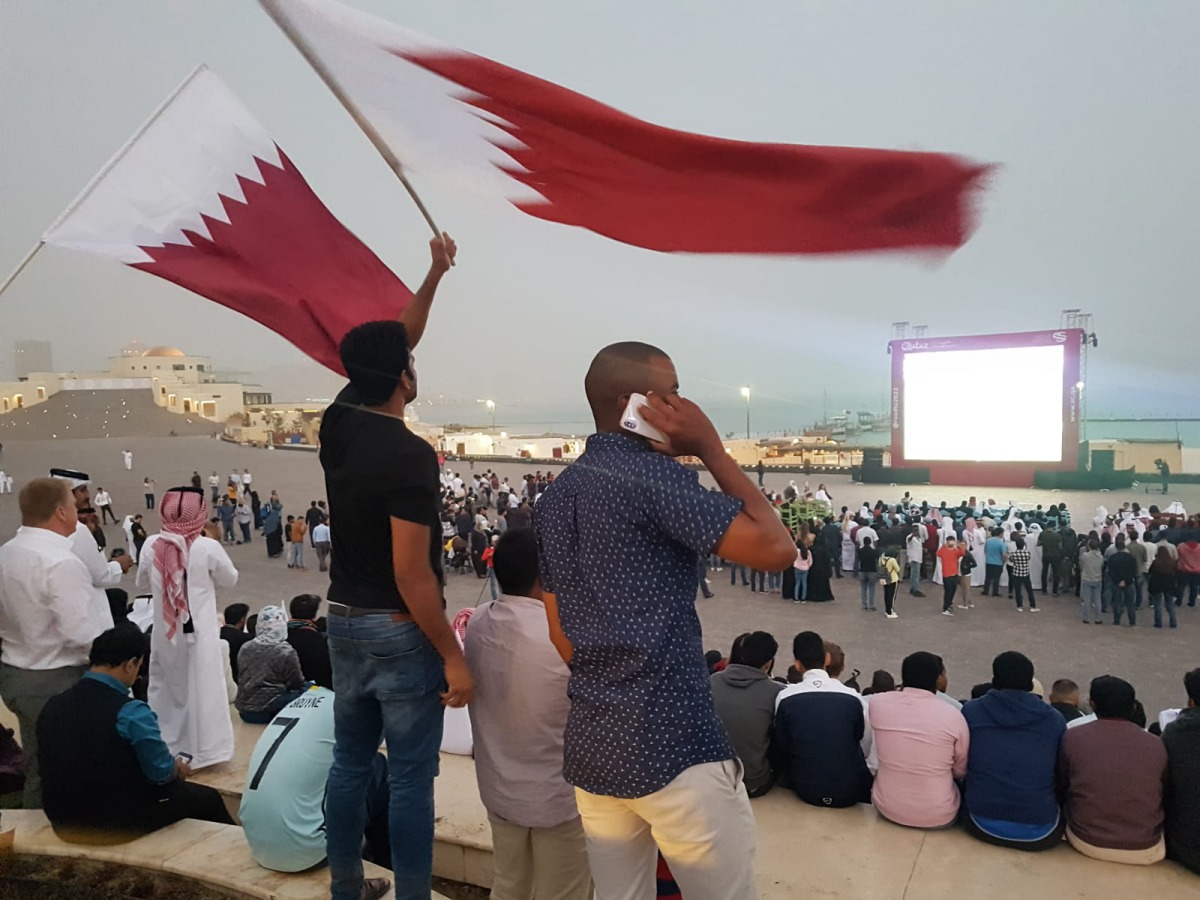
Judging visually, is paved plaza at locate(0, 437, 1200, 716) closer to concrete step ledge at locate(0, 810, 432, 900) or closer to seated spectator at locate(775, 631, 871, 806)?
seated spectator at locate(775, 631, 871, 806)

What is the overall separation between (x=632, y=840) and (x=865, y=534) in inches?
430

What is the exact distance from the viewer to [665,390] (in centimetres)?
157

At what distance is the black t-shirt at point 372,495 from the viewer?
1.98m

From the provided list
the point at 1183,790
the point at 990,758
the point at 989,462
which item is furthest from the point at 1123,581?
the point at 989,462

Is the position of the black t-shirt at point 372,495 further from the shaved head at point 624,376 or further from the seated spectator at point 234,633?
the seated spectator at point 234,633

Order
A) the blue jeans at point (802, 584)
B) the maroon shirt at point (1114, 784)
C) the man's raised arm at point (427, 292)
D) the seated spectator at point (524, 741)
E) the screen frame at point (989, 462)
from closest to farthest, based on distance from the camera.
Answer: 1. the seated spectator at point (524, 741)
2. the man's raised arm at point (427, 292)
3. the maroon shirt at point (1114, 784)
4. the blue jeans at point (802, 584)
5. the screen frame at point (989, 462)

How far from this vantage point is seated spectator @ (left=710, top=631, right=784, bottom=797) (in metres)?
3.50

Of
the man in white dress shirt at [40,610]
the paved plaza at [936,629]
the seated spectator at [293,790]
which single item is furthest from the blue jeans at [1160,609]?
the man in white dress shirt at [40,610]

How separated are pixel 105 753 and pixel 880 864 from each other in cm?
283

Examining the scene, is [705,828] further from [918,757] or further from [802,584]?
[802,584]

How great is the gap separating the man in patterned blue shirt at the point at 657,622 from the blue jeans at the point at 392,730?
643 millimetres

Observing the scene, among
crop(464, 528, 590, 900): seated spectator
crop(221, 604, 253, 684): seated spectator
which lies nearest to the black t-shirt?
crop(464, 528, 590, 900): seated spectator

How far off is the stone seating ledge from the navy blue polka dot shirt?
1.60 meters

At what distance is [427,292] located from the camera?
2.54 m
